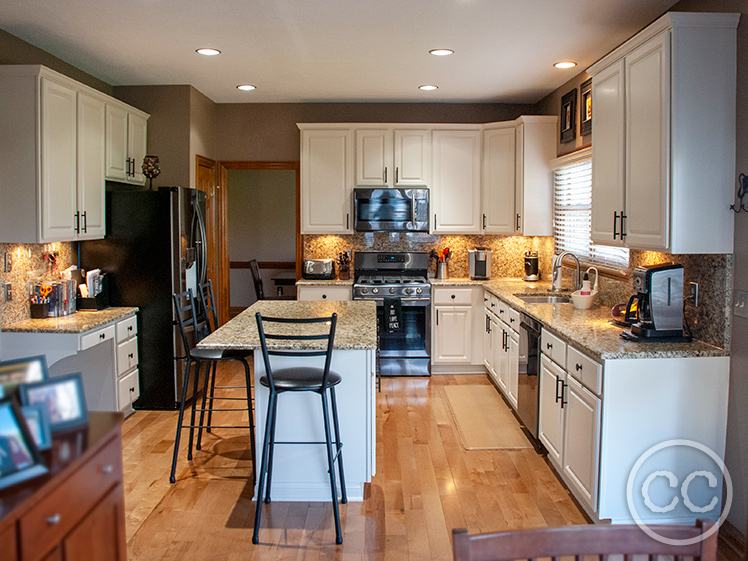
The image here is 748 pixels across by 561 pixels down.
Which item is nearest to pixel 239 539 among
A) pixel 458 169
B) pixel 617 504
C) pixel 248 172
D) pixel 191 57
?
pixel 617 504

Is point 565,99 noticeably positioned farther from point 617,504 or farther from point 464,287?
point 617,504

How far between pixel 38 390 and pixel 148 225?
11.6 ft

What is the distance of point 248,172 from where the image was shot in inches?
370

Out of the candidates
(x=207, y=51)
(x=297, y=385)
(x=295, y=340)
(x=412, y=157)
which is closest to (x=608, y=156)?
(x=295, y=340)

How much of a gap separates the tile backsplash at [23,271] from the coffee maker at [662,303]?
3.70m

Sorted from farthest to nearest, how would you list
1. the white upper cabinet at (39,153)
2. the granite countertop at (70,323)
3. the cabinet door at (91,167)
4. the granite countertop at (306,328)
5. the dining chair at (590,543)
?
the cabinet door at (91,167)
the granite countertop at (70,323)
the white upper cabinet at (39,153)
the granite countertop at (306,328)
the dining chair at (590,543)

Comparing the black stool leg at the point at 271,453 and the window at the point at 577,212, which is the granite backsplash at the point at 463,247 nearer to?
the window at the point at 577,212

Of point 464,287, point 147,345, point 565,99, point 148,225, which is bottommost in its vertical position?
point 147,345

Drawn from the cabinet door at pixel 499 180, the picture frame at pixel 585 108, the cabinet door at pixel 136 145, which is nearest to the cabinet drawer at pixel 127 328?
the cabinet door at pixel 136 145

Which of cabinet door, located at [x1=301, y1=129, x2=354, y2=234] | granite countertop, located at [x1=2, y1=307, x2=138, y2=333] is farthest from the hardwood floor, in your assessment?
cabinet door, located at [x1=301, y1=129, x2=354, y2=234]

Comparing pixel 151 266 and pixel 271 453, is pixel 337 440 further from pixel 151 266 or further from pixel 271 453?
pixel 151 266

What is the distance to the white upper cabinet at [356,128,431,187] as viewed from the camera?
607 cm

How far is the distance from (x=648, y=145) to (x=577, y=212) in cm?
209

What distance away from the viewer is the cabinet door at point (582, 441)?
298 centimetres
